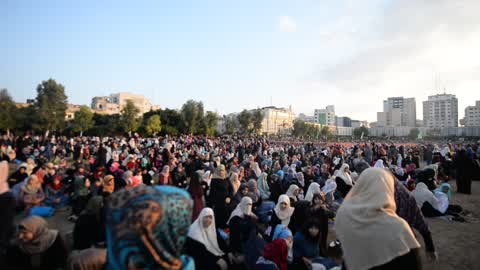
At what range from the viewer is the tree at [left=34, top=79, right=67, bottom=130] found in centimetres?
3356

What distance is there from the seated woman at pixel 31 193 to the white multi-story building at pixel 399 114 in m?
135

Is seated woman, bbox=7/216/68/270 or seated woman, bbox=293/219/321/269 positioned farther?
seated woman, bbox=293/219/321/269

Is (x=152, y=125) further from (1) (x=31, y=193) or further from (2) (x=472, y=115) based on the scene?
(2) (x=472, y=115)

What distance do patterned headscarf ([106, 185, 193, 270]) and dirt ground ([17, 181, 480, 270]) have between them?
4406 millimetres

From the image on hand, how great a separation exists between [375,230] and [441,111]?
13336 cm

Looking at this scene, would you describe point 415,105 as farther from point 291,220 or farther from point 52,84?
point 291,220

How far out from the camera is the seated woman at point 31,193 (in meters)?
5.84

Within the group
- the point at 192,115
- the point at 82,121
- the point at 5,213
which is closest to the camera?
the point at 5,213

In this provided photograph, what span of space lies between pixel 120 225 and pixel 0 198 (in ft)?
10.00

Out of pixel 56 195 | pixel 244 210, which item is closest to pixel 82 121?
pixel 56 195

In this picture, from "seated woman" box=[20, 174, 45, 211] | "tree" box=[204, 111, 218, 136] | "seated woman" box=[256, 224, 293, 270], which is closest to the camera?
"seated woman" box=[256, 224, 293, 270]

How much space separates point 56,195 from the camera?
7.37 m

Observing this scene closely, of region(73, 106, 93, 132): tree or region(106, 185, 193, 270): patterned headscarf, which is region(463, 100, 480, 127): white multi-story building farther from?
region(106, 185, 193, 270): patterned headscarf

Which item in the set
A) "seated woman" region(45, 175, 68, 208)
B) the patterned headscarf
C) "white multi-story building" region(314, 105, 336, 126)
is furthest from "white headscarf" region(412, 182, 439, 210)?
"white multi-story building" region(314, 105, 336, 126)
